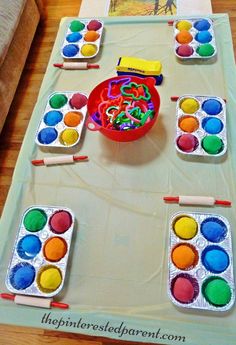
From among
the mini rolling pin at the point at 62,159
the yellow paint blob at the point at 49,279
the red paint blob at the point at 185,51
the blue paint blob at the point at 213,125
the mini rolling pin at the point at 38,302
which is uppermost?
the red paint blob at the point at 185,51

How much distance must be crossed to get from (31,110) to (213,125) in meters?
0.98

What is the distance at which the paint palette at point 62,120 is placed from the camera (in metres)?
0.92

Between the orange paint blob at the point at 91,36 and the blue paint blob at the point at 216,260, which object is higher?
the orange paint blob at the point at 91,36

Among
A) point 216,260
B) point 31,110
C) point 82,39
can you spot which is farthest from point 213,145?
point 31,110

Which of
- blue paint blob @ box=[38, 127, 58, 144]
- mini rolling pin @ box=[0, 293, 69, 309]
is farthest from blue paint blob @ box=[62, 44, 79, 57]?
Answer: mini rolling pin @ box=[0, 293, 69, 309]

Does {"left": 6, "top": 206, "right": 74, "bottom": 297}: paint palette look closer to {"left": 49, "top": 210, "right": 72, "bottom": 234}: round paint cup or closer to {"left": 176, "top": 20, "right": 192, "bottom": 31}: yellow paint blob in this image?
{"left": 49, "top": 210, "right": 72, "bottom": 234}: round paint cup

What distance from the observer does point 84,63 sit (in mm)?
1075

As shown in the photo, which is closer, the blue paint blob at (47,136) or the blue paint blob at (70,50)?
the blue paint blob at (47,136)

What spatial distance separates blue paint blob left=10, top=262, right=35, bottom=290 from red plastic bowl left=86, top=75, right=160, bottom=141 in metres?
0.39

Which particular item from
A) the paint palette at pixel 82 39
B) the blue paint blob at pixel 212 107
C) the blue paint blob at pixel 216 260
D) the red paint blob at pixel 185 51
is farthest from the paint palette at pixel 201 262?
the paint palette at pixel 82 39

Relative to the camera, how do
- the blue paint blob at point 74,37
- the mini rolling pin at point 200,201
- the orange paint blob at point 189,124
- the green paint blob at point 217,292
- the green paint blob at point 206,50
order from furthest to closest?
the blue paint blob at point 74,37 → the green paint blob at point 206,50 → the orange paint blob at point 189,124 → the mini rolling pin at point 200,201 → the green paint blob at point 217,292

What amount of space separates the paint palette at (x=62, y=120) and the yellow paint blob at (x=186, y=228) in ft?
1.21

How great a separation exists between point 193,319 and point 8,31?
137cm

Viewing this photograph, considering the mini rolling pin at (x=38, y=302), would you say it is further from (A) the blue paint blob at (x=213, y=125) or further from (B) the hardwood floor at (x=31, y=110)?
(A) the blue paint blob at (x=213, y=125)
